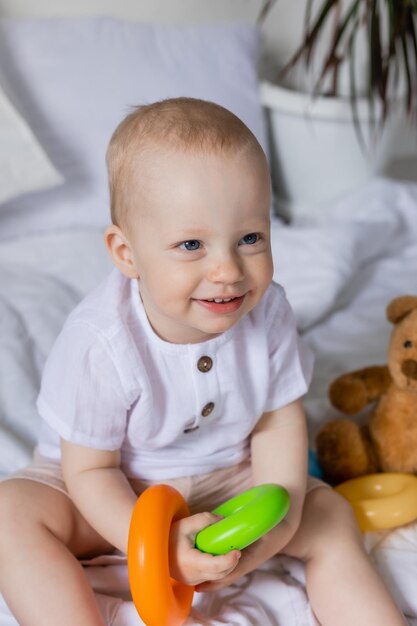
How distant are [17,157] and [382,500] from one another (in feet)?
2.89

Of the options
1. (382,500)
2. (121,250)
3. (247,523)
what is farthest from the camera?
(382,500)

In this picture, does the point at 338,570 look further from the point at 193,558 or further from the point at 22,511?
the point at 22,511

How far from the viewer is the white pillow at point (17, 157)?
1.43 m

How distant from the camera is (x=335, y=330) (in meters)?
1.43

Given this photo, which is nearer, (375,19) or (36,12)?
(375,19)

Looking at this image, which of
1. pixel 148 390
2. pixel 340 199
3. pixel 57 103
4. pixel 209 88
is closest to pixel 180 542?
pixel 148 390

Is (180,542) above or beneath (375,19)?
beneath

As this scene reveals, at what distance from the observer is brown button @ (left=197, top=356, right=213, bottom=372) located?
0.88 meters

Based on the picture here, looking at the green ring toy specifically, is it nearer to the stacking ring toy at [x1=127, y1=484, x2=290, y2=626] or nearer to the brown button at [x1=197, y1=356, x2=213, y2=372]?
the stacking ring toy at [x1=127, y1=484, x2=290, y2=626]

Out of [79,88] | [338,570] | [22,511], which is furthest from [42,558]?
[79,88]

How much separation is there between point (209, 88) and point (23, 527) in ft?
3.67

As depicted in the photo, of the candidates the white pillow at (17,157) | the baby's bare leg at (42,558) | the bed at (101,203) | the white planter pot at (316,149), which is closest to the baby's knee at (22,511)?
the baby's bare leg at (42,558)

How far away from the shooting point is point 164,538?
0.74 metres

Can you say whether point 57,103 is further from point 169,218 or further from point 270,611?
point 270,611
